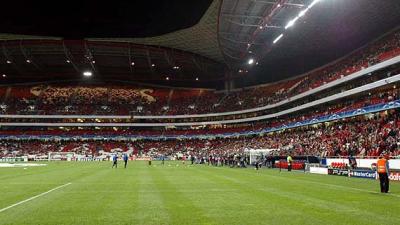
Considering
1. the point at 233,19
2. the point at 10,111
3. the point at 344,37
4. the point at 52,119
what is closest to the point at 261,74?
the point at 344,37

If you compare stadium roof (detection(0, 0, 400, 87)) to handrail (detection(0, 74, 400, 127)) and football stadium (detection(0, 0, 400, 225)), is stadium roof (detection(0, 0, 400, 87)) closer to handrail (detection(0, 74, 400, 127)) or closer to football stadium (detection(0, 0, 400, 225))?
football stadium (detection(0, 0, 400, 225))

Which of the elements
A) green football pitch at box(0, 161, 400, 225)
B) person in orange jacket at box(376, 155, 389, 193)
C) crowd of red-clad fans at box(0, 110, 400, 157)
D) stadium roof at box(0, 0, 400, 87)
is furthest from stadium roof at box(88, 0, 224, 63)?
green football pitch at box(0, 161, 400, 225)

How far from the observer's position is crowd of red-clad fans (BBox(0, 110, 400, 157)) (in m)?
42.6

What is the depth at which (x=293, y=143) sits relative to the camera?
64562 millimetres

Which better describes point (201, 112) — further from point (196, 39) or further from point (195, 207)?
point (195, 207)

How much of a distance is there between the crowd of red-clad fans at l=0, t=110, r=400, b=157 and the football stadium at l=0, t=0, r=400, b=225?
0.33m

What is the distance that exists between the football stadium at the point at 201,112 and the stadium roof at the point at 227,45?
1.24 ft

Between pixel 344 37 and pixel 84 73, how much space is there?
207 feet

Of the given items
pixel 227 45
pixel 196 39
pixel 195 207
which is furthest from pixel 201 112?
pixel 195 207

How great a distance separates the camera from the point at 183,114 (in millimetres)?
104188

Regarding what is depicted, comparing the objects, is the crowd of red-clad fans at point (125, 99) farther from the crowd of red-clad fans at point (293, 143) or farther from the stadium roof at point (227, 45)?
the crowd of red-clad fans at point (293, 143)

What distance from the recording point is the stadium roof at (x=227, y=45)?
5147 centimetres

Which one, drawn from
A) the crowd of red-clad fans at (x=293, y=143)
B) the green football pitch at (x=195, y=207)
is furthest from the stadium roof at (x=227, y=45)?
the green football pitch at (x=195, y=207)

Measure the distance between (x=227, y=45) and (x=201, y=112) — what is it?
34596mm
